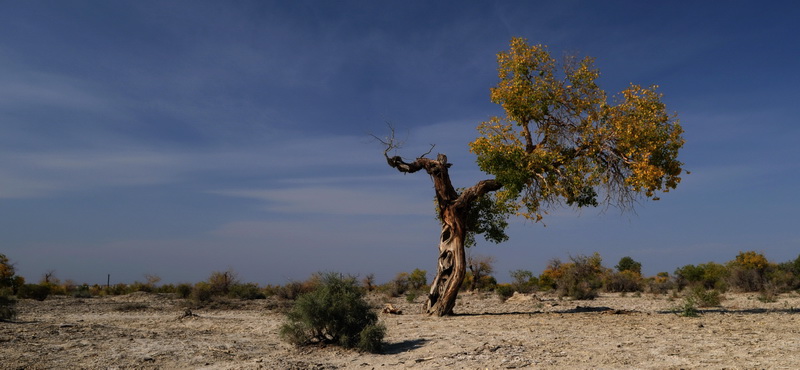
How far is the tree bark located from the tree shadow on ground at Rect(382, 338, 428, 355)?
184 inches

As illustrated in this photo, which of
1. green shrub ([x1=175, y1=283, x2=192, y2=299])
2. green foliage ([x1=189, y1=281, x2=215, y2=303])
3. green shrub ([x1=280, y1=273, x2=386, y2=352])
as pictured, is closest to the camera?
green shrub ([x1=280, y1=273, x2=386, y2=352])

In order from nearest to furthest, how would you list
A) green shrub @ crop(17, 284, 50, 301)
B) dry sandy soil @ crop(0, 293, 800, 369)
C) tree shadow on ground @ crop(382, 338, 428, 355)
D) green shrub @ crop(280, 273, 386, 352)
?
1. dry sandy soil @ crop(0, 293, 800, 369)
2. tree shadow on ground @ crop(382, 338, 428, 355)
3. green shrub @ crop(280, 273, 386, 352)
4. green shrub @ crop(17, 284, 50, 301)

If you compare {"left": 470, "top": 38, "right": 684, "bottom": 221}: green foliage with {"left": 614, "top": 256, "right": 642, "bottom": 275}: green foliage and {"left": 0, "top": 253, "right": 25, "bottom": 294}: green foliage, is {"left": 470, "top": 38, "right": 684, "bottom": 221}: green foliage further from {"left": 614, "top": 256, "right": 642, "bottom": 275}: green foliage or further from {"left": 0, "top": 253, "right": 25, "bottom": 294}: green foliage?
{"left": 614, "top": 256, "right": 642, "bottom": 275}: green foliage

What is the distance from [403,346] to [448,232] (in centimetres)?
621

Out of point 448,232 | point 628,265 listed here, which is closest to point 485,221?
point 448,232

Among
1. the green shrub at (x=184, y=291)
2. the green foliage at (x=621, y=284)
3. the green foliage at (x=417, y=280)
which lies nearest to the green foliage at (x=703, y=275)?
the green foliage at (x=621, y=284)

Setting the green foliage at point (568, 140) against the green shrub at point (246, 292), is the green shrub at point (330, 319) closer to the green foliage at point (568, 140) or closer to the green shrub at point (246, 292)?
the green foliage at point (568, 140)

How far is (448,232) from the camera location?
16.7m

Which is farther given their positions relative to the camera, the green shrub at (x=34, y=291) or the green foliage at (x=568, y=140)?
the green shrub at (x=34, y=291)

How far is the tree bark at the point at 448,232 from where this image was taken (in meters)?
16.0

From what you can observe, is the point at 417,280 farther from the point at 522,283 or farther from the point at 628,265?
the point at 628,265

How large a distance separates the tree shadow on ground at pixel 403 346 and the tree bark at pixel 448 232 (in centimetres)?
467

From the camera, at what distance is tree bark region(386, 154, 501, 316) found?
1602 cm

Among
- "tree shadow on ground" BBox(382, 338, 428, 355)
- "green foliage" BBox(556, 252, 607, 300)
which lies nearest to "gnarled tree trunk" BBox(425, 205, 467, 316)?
"tree shadow on ground" BBox(382, 338, 428, 355)
